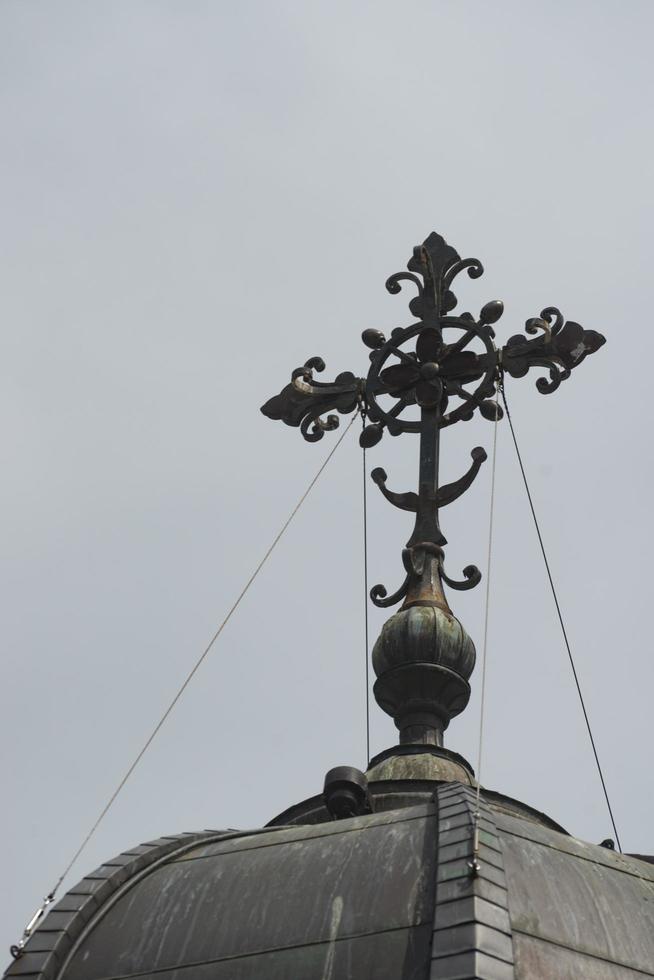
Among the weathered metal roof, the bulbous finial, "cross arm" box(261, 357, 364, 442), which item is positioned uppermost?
"cross arm" box(261, 357, 364, 442)

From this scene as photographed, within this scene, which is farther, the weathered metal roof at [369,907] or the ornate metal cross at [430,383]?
the ornate metal cross at [430,383]

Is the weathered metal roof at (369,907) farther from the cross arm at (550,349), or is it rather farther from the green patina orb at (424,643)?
the cross arm at (550,349)

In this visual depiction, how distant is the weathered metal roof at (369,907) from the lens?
12.9m

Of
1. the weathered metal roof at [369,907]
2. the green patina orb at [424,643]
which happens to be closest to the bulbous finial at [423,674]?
the green patina orb at [424,643]

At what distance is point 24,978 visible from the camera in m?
14.0

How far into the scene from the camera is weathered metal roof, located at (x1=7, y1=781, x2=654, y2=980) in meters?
12.9

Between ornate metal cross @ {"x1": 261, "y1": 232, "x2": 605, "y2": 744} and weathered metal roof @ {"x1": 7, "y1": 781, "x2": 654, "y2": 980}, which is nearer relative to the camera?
weathered metal roof @ {"x1": 7, "y1": 781, "x2": 654, "y2": 980}

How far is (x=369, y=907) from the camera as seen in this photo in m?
13.4

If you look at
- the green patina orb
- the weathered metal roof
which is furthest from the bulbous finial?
the weathered metal roof

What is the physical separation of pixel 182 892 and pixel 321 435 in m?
6.26

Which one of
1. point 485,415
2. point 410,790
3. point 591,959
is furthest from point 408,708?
point 591,959

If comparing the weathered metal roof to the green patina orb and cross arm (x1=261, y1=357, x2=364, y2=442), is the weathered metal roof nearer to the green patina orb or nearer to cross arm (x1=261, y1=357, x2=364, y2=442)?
the green patina orb

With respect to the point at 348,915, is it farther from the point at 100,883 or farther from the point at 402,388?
the point at 402,388

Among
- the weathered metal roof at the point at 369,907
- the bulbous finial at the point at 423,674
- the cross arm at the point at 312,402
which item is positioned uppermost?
the cross arm at the point at 312,402
